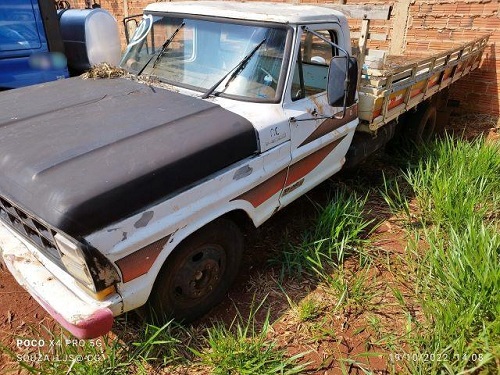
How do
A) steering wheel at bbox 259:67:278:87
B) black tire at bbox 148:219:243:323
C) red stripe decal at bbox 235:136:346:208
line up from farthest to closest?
steering wheel at bbox 259:67:278:87, red stripe decal at bbox 235:136:346:208, black tire at bbox 148:219:243:323

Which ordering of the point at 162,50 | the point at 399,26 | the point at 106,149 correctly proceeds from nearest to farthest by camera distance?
the point at 106,149
the point at 162,50
the point at 399,26

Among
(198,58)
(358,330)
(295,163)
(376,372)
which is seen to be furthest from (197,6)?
(376,372)

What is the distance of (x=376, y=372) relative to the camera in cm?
231

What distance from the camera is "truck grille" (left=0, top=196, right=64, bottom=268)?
1.93 m

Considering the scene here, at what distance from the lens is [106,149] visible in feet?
6.74

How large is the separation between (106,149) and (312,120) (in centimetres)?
155

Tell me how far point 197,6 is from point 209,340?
252cm

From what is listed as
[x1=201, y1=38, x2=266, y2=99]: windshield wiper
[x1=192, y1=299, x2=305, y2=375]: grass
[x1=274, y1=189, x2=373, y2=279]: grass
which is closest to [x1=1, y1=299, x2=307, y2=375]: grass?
[x1=192, y1=299, x2=305, y2=375]: grass

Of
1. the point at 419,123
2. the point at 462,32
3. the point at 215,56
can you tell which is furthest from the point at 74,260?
the point at 462,32

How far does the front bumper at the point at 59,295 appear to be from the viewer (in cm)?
183

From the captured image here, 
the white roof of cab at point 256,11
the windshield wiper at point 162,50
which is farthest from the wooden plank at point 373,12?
the windshield wiper at point 162,50

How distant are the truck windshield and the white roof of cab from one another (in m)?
0.07

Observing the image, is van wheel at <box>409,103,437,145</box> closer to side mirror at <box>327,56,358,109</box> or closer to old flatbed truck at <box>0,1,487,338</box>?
old flatbed truck at <box>0,1,487,338</box>

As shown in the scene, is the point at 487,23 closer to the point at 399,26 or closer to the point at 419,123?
the point at 399,26
